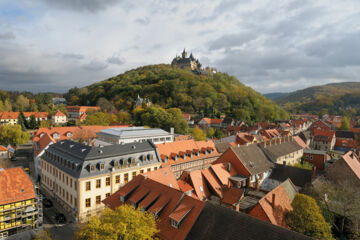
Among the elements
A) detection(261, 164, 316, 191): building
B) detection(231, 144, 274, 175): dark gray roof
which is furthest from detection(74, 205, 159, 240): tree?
detection(261, 164, 316, 191): building

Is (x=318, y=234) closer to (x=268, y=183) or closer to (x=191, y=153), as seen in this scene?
(x=268, y=183)

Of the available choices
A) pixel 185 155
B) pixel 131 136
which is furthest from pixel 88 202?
pixel 131 136

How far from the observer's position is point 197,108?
370 ft

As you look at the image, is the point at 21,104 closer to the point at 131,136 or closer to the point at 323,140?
the point at 131,136

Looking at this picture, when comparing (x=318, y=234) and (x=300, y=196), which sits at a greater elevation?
(x=300, y=196)

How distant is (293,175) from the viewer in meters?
35.0

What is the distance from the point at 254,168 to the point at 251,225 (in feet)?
72.6

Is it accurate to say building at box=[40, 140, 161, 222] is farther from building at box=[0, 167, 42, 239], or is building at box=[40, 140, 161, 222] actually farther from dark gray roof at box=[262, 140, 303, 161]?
dark gray roof at box=[262, 140, 303, 161]

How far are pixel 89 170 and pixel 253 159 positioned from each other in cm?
2646

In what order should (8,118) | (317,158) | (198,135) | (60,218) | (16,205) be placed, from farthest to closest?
1. (8,118)
2. (198,135)
3. (317,158)
4. (60,218)
5. (16,205)

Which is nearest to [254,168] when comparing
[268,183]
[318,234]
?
[268,183]

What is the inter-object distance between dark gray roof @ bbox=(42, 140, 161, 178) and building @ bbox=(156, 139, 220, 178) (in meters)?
3.15

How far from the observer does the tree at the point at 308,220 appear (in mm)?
19922

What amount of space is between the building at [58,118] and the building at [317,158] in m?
93.2
